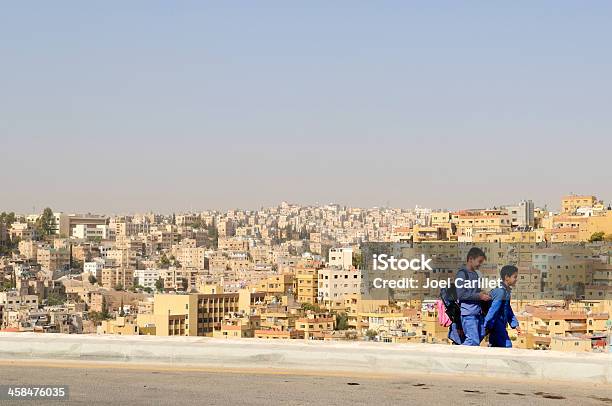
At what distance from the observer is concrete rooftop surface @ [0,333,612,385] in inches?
310

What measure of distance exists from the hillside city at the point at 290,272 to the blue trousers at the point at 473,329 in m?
0.41

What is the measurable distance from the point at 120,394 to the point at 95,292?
8137 centimetres

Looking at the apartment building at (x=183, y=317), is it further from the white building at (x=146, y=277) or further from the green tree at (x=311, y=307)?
the white building at (x=146, y=277)

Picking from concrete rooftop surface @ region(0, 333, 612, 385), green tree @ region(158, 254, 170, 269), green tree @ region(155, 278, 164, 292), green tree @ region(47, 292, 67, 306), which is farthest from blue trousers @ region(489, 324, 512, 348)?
green tree @ region(158, 254, 170, 269)

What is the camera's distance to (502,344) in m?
9.32

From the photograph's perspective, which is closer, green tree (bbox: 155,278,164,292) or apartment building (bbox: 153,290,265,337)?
apartment building (bbox: 153,290,265,337)

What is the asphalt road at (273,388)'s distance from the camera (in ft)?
23.3

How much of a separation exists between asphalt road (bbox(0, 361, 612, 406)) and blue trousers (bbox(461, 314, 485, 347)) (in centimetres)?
143

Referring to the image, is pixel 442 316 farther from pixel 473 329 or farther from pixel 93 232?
pixel 93 232

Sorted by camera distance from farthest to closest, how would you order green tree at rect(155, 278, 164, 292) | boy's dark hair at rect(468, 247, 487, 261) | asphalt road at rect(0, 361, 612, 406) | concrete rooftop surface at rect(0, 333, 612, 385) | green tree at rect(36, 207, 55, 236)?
1. green tree at rect(36, 207, 55, 236)
2. green tree at rect(155, 278, 164, 292)
3. boy's dark hair at rect(468, 247, 487, 261)
4. concrete rooftop surface at rect(0, 333, 612, 385)
5. asphalt road at rect(0, 361, 612, 406)

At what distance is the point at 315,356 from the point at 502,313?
2010mm

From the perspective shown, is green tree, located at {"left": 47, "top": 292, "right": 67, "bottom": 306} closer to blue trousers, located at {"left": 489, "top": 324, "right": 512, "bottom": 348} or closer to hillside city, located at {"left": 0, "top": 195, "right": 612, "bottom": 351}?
hillside city, located at {"left": 0, "top": 195, "right": 612, "bottom": 351}

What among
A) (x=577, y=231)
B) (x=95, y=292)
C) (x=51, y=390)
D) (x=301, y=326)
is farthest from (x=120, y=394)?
(x=95, y=292)

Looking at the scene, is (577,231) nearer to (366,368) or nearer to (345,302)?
(345,302)
